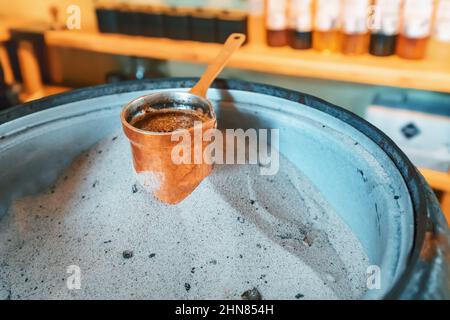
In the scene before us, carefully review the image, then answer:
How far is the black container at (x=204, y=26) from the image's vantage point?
5.66 feet

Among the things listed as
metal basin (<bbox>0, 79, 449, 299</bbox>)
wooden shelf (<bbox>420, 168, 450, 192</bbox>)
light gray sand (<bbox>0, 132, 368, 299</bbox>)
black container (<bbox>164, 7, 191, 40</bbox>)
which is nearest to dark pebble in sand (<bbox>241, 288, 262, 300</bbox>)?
light gray sand (<bbox>0, 132, 368, 299</bbox>)

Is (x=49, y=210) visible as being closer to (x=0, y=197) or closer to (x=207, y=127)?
(x=0, y=197)

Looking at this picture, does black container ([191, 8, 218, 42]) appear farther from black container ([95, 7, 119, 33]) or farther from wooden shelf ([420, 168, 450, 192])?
wooden shelf ([420, 168, 450, 192])

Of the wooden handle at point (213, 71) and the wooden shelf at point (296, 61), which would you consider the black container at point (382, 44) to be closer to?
the wooden shelf at point (296, 61)

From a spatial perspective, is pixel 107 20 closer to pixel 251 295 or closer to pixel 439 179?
pixel 439 179

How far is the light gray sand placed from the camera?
0.65m

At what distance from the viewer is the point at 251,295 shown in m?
0.63

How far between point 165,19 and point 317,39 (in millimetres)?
577

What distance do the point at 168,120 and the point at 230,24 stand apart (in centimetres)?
103

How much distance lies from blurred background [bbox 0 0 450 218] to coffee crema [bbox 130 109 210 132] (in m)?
0.93

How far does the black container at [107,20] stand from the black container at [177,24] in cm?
21

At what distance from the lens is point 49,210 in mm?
795

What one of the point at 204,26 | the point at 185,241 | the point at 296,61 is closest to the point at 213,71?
the point at 185,241
